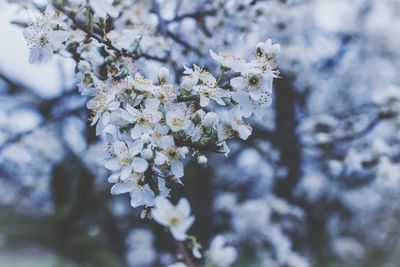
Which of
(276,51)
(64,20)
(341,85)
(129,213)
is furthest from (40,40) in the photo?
(341,85)

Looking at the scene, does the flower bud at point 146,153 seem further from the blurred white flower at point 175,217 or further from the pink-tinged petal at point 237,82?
the pink-tinged petal at point 237,82

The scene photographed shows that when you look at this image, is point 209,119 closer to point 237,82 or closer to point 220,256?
point 237,82

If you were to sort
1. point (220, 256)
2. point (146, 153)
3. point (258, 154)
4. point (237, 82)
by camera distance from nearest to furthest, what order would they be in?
point (220, 256), point (146, 153), point (237, 82), point (258, 154)

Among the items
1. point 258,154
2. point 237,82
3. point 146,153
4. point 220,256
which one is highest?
point 258,154

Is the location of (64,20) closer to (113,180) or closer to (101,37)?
(101,37)

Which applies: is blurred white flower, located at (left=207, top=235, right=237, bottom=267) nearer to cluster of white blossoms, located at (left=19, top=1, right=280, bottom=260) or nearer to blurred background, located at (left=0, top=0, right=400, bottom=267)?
cluster of white blossoms, located at (left=19, top=1, right=280, bottom=260)

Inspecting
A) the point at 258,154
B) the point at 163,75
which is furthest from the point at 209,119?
the point at 258,154
